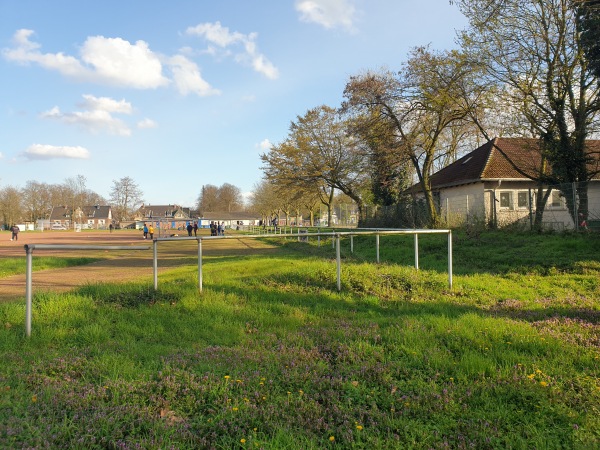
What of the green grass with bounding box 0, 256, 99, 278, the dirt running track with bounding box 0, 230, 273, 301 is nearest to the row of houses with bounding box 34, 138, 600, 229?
the dirt running track with bounding box 0, 230, 273, 301

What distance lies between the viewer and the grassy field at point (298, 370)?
2.88 m

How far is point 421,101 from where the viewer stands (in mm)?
21594

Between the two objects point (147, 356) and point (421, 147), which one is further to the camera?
point (421, 147)

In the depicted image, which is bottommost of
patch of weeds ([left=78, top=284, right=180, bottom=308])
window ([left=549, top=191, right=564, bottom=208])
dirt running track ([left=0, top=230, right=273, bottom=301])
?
dirt running track ([left=0, top=230, right=273, bottom=301])

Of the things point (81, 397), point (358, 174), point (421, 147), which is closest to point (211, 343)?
point (81, 397)

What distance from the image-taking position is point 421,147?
81.0ft

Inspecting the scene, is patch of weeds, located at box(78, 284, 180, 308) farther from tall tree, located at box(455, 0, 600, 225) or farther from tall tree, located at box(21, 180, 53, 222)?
tall tree, located at box(21, 180, 53, 222)

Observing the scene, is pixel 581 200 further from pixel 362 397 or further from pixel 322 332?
pixel 362 397

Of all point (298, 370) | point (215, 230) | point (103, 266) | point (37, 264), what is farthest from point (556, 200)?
point (215, 230)

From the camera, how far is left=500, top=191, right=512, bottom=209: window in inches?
1018

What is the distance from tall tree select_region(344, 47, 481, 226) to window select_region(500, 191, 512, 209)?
4.61 m

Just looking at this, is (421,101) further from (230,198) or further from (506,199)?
(230,198)

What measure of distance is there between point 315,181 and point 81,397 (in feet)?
116

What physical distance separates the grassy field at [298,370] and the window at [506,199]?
20286 millimetres
